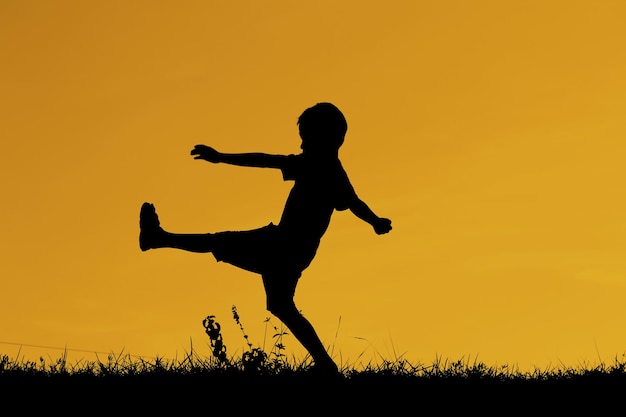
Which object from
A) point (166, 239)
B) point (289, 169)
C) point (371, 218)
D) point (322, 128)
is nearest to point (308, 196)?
point (289, 169)

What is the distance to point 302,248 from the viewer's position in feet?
27.7

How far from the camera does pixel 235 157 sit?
8219mm

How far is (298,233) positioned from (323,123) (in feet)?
3.02

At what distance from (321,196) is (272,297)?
0.92 metres

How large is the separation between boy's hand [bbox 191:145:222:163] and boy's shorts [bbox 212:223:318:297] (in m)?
0.78

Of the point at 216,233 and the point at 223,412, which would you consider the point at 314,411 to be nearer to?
the point at 223,412

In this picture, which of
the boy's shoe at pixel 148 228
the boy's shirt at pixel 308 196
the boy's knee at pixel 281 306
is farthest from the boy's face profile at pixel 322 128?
the boy's shoe at pixel 148 228

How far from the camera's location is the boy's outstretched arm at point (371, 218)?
28.8 ft

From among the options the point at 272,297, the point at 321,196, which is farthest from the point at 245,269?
the point at 321,196

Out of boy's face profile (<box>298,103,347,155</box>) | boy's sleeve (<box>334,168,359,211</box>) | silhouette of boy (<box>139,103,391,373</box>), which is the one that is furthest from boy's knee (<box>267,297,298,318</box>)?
boy's face profile (<box>298,103,347,155</box>)

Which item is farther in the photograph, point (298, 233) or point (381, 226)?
point (381, 226)

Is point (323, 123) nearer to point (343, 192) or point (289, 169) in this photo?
point (289, 169)

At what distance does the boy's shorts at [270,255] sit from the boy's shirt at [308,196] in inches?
3.2

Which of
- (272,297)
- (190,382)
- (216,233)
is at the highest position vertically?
(216,233)
